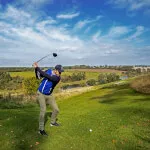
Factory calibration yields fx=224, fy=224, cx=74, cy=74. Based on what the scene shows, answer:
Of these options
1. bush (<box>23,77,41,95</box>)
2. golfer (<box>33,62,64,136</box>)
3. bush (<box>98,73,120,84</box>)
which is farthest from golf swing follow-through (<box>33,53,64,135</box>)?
bush (<box>98,73,120,84</box>)

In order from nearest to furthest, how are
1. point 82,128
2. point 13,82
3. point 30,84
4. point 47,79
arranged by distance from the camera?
point 47,79 → point 82,128 → point 30,84 → point 13,82

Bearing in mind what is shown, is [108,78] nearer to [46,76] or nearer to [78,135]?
[78,135]

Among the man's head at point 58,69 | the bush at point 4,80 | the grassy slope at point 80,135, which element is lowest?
the bush at point 4,80

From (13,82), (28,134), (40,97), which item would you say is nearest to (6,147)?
(28,134)

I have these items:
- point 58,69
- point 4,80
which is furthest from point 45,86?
point 4,80

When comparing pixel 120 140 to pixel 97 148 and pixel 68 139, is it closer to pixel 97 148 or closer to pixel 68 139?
pixel 97 148

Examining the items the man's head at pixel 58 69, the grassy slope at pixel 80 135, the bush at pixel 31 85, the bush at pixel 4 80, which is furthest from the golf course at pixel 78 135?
the bush at pixel 4 80

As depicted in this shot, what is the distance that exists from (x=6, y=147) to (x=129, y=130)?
854 cm

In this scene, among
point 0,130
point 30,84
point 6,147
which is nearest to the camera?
point 6,147

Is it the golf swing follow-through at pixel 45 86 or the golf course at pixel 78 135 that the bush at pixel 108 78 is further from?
the golf swing follow-through at pixel 45 86

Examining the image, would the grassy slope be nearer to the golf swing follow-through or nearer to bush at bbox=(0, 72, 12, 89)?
the golf swing follow-through

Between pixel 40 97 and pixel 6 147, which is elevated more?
pixel 40 97

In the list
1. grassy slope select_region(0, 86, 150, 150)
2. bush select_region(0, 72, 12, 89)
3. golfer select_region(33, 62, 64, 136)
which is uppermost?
golfer select_region(33, 62, 64, 136)

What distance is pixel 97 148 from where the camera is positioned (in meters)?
12.1
